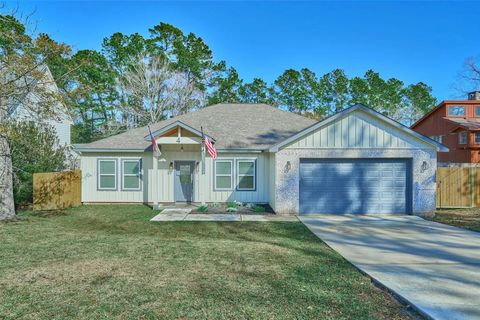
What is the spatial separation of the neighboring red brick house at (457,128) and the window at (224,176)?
19745 mm

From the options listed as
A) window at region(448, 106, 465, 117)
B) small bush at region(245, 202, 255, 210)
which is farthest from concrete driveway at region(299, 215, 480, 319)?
window at region(448, 106, 465, 117)

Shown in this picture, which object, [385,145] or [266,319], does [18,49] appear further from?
[385,145]

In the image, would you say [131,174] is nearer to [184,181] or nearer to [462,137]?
Result: [184,181]

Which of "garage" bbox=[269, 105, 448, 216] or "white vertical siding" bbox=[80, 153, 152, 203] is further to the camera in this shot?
"white vertical siding" bbox=[80, 153, 152, 203]

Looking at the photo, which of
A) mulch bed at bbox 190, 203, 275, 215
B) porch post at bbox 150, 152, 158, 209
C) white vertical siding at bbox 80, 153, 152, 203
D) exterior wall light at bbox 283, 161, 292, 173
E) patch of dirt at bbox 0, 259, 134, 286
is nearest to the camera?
patch of dirt at bbox 0, 259, 134, 286

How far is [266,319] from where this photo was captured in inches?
149

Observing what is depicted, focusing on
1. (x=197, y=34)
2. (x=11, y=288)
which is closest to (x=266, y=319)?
(x=11, y=288)

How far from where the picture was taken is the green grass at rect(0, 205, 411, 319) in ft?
13.2

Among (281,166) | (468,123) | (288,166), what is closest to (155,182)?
(281,166)

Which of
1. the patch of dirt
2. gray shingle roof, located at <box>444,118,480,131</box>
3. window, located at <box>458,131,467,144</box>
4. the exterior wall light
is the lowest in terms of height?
the patch of dirt

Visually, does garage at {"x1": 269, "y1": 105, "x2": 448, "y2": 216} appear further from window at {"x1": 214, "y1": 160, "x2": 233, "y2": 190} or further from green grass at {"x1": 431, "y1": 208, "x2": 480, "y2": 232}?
window at {"x1": 214, "y1": 160, "x2": 233, "y2": 190}

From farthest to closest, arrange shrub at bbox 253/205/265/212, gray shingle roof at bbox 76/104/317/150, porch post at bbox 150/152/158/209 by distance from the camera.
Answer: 1. gray shingle roof at bbox 76/104/317/150
2. porch post at bbox 150/152/158/209
3. shrub at bbox 253/205/265/212

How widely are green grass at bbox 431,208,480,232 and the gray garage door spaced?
4.41 feet

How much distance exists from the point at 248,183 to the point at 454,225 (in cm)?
797
